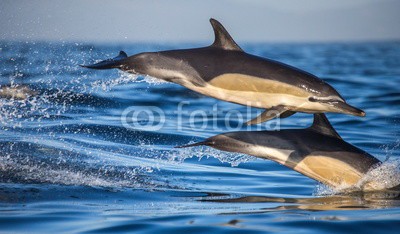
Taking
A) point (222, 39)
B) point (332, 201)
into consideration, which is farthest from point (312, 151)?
point (222, 39)

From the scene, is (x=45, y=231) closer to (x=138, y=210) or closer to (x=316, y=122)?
(x=138, y=210)

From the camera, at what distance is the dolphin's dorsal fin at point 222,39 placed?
7.77 meters

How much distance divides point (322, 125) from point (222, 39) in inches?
59.5

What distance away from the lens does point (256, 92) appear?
25.2 ft

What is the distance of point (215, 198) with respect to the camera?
7.96m

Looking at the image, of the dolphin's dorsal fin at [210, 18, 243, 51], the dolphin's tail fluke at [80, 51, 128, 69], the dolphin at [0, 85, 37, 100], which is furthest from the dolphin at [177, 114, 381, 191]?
the dolphin at [0, 85, 37, 100]

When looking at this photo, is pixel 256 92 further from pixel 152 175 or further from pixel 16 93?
pixel 16 93

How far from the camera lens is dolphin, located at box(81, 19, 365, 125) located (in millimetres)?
7582

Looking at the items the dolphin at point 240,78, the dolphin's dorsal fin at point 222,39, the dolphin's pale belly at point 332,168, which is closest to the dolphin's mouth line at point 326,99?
the dolphin at point 240,78

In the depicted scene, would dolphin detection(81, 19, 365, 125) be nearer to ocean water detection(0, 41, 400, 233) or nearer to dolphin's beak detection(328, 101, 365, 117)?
dolphin's beak detection(328, 101, 365, 117)

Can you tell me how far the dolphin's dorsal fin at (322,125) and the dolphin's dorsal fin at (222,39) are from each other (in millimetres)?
1203

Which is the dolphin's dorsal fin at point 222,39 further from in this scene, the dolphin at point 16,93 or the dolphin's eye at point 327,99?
the dolphin at point 16,93

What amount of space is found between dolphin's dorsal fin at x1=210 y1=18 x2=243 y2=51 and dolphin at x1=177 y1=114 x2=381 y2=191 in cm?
98

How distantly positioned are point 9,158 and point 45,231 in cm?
367
